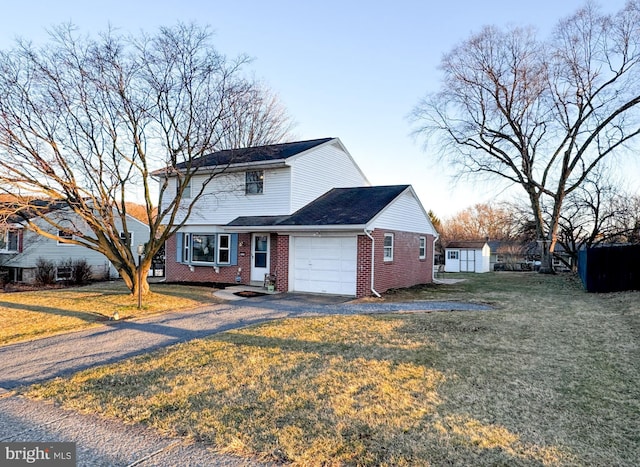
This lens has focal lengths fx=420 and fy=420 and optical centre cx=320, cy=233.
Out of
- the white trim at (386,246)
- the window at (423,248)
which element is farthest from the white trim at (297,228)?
the window at (423,248)

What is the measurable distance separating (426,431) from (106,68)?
476 inches

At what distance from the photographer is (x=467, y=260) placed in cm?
3878

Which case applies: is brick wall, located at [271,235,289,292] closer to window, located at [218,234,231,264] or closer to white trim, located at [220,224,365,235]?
white trim, located at [220,224,365,235]

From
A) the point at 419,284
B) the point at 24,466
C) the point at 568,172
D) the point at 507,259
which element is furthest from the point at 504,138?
the point at 24,466

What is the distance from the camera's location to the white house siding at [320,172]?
15.8 metres

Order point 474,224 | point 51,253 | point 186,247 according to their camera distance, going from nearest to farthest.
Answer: point 186,247 → point 51,253 → point 474,224

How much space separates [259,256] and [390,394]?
12.2 meters

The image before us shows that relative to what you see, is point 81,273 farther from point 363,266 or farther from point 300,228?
point 363,266

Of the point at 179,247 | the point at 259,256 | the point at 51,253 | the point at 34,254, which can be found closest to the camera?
the point at 259,256

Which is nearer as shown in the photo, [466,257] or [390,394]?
[390,394]

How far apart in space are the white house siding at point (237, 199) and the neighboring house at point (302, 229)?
0.04 meters

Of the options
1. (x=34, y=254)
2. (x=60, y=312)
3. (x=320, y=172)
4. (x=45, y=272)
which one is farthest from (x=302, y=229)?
(x=34, y=254)

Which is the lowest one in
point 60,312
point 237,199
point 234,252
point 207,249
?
point 60,312

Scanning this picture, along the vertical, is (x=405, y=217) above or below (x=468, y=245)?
above
